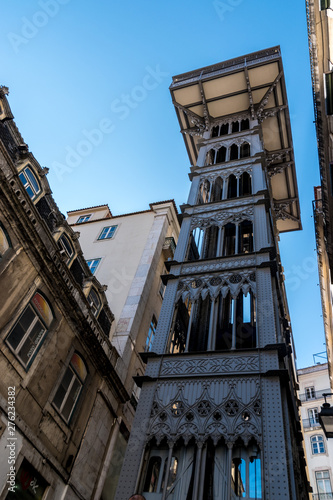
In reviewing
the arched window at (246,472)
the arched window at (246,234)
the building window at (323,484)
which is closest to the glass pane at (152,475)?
the arched window at (246,472)

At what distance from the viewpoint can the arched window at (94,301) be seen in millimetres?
17422

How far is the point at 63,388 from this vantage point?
14273 millimetres

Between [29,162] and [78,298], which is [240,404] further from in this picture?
[29,162]

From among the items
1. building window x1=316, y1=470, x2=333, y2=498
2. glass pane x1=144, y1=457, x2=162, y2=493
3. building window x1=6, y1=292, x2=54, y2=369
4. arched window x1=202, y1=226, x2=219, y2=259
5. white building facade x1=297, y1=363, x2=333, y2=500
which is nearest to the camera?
glass pane x1=144, y1=457, x2=162, y2=493

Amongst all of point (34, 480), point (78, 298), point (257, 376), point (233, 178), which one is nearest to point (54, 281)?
point (78, 298)

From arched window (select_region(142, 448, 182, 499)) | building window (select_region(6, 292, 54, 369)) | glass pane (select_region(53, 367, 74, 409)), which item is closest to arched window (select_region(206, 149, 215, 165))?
building window (select_region(6, 292, 54, 369))

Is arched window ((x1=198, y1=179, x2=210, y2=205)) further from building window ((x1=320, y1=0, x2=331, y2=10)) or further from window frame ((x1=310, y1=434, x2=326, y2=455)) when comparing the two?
window frame ((x1=310, y1=434, x2=326, y2=455))

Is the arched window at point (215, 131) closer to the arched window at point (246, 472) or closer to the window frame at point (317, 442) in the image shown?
the arched window at point (246, 472)

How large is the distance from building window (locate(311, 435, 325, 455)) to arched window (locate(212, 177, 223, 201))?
2732 cm

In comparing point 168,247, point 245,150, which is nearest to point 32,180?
point 168,247

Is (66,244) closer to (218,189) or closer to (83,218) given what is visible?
(218,189)

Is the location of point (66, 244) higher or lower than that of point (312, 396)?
lower

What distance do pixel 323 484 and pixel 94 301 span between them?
27285 millimetres

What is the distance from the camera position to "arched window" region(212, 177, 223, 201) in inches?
756
